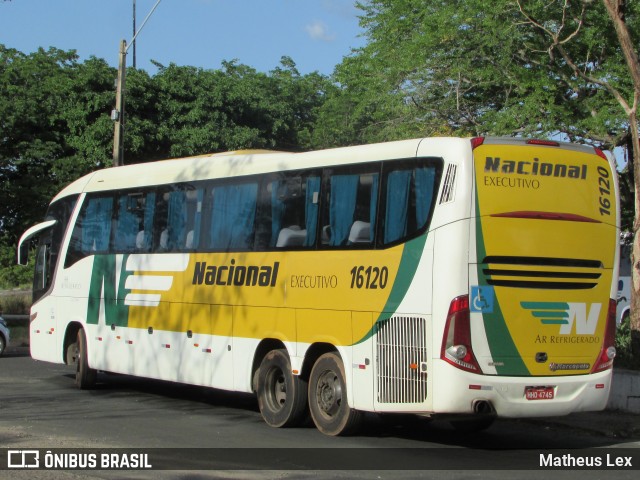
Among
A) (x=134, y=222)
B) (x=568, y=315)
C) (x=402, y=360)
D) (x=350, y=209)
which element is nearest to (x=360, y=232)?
(x=350, y=209)

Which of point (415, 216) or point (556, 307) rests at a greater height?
point (415, 216)

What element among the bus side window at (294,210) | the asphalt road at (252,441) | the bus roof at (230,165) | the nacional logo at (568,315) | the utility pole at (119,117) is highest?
the utility pole at (119,117)

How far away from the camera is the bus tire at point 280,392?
1275cm

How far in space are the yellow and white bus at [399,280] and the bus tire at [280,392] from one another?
0.08 ft

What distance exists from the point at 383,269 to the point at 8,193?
2496 centimetres

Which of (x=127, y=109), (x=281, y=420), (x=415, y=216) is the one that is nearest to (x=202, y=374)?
(x=281, y=420)

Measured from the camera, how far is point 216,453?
10.5 meters

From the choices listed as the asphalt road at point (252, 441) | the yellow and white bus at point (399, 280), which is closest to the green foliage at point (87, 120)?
the asphalt road at point (252, 441)

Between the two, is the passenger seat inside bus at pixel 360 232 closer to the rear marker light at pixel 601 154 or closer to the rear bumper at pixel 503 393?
the rear bumper at pixel 503 393

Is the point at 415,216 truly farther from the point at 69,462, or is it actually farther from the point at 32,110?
the point at 32,110

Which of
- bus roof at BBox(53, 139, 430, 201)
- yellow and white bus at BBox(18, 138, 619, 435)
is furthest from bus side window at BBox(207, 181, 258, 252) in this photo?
bus roof at BBox(53, 139, 430, 201)

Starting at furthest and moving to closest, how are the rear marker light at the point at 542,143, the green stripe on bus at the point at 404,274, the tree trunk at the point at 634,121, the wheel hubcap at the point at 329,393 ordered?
the tree trunk at the point at 634,121, the wheel hubcap at the point at 329,393, the rear marker light at the point at 542,143, the green stripe on bus at the point at 404,274

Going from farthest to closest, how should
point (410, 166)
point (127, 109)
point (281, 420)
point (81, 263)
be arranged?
point (127, 109)
point (81, 263)
point (281, 420)
point (410, 166)

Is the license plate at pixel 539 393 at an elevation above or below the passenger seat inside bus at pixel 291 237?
below
